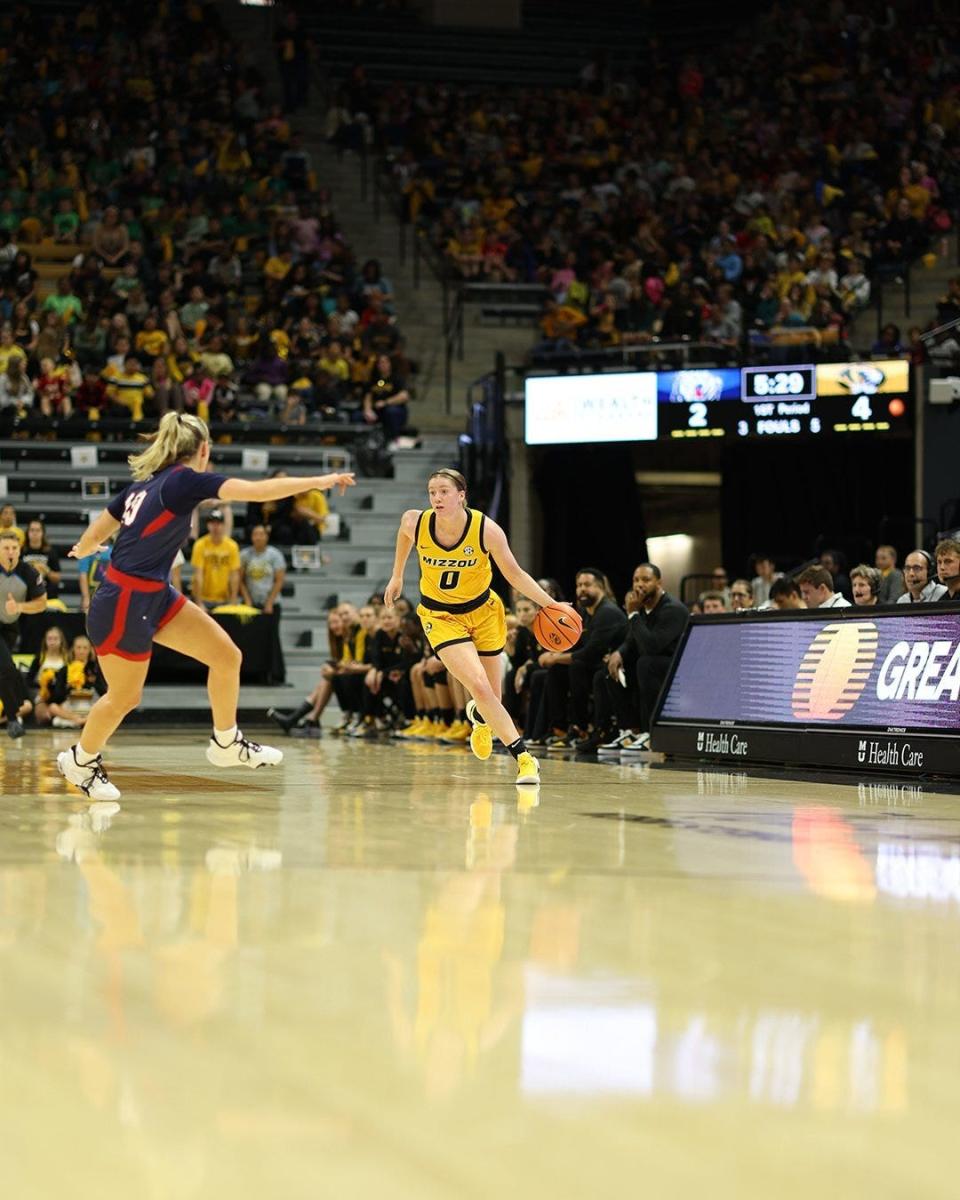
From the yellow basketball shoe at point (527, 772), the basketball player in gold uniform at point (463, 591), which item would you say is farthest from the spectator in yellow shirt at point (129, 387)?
the yellow basketball shoe at point (527, 772)

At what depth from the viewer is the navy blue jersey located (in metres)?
8.54

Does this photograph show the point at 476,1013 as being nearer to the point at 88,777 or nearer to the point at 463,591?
the point at 88,777

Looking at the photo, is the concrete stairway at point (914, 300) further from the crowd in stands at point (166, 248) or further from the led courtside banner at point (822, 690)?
the led courtside banner at point (822, 690)

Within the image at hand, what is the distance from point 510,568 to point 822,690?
2.40 metres

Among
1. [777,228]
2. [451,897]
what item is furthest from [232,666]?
[777,228]

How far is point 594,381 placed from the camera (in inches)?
856

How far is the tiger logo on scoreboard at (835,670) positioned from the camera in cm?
1084

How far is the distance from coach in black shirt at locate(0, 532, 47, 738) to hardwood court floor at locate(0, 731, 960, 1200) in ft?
30.2

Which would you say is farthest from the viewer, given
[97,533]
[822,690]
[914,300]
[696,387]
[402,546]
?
[914,300]

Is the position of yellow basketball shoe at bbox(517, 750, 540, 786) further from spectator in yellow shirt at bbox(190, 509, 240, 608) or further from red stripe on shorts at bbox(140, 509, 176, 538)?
spectator in yellow shirt at bbox(190, 509, 240, 608)

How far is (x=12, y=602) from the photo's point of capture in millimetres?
16734

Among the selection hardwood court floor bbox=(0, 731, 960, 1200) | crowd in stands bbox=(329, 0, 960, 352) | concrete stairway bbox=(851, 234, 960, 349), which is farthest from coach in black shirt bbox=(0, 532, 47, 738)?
concrete stairway bbox=(851, 234, 960, 349)

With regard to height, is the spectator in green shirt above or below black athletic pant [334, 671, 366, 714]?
above

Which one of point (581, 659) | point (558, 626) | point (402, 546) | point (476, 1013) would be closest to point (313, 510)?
point (581, 659)
